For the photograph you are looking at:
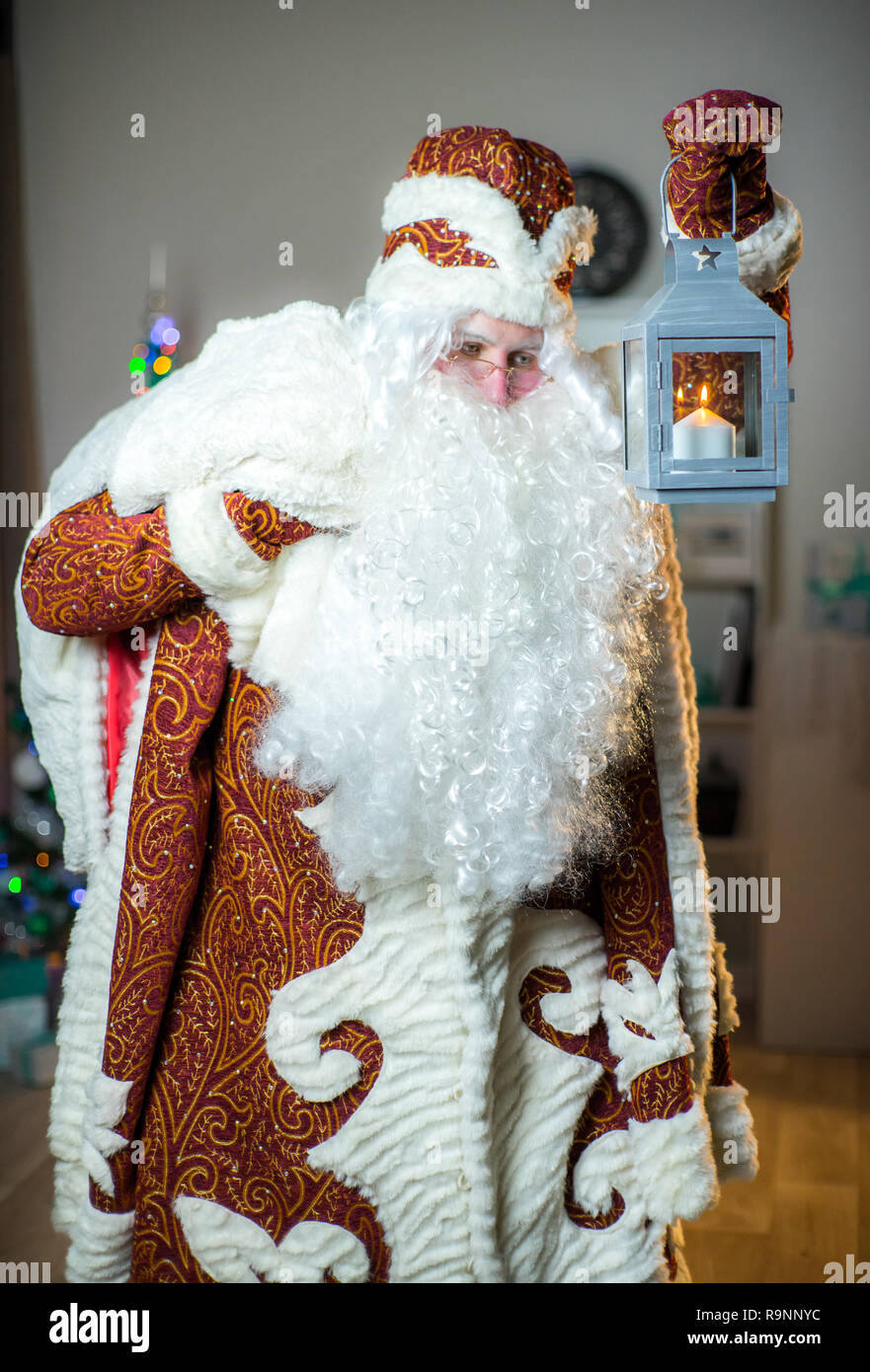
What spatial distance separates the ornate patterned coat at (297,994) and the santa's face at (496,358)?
0.11 m

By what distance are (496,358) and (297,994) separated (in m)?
0.66

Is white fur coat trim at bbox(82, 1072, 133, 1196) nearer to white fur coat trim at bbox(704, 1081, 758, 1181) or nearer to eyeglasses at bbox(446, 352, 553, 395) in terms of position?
white fur coat trim at bbox(704, 1081, 758, 1181)

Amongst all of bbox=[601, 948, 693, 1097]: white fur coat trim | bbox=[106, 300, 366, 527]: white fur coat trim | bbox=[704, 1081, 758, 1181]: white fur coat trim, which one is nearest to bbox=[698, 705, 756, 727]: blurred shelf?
bbox=[704, 1081, 758, 1181]: white fur coat trim

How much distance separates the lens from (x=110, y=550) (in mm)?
1174

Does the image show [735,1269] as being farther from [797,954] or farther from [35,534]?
[35,534]

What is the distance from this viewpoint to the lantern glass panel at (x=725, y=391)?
2.89 ft

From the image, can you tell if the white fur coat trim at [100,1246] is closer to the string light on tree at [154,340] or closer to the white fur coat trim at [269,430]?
the white fur coat trim at [269,430]

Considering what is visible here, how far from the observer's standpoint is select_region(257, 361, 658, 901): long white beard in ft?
3.67

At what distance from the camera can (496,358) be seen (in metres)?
1.20

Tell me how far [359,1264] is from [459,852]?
0.48m

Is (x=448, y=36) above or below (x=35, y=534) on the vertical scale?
above

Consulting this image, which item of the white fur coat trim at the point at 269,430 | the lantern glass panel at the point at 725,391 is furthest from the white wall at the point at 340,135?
the lantern glass panel at the point at 725,391

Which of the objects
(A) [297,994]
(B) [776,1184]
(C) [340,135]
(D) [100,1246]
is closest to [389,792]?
(A) [297,994]

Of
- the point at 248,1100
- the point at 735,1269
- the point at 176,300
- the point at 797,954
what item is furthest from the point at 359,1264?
the point at 176,300
